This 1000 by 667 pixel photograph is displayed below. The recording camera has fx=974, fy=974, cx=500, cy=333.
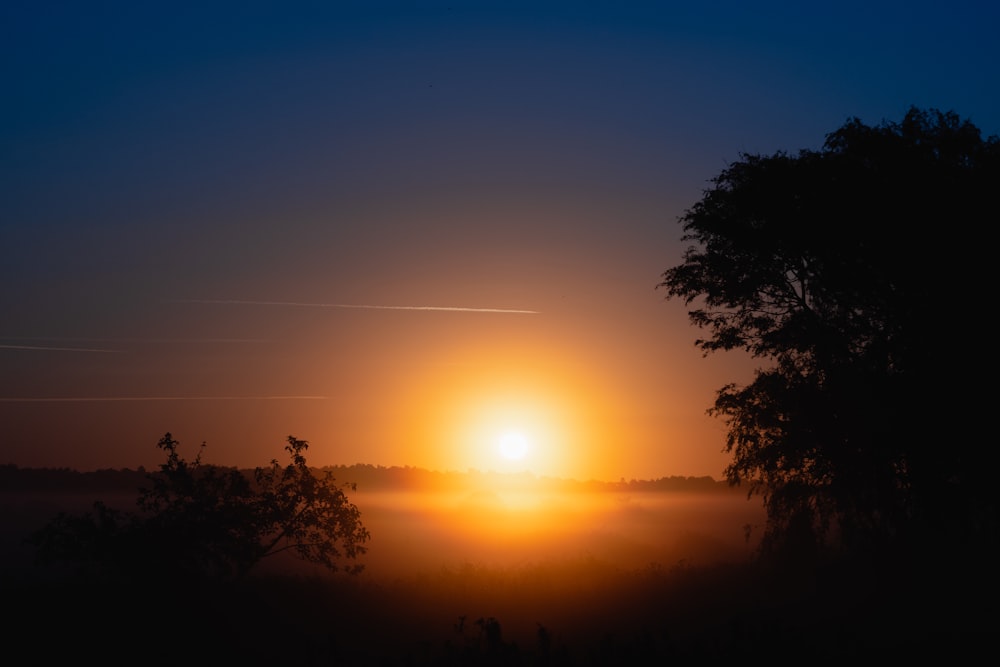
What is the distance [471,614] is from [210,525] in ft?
29.4

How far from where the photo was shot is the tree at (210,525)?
30.6m

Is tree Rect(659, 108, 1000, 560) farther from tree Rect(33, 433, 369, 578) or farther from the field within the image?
tree Rect(33, 433, 369, 578)

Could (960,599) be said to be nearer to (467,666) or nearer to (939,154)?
(939,154)

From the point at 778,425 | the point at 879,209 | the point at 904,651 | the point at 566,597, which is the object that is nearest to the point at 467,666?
the point at 904,651

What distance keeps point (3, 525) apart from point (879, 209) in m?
131

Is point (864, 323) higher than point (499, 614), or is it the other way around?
point (864, 323)

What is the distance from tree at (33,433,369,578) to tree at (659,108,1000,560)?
13.6 meters

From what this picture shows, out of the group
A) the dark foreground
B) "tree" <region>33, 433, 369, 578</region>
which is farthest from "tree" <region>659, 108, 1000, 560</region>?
"tree" <region>33, 433, 369, 578</region>

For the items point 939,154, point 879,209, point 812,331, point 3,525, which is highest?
point 939,154

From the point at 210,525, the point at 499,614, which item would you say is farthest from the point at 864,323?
the point at 210,525

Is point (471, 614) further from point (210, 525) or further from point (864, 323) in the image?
point (864, 323)

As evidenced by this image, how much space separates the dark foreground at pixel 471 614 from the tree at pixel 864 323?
2259 millimetres

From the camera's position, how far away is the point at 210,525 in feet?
103

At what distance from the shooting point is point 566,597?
1256 inches
